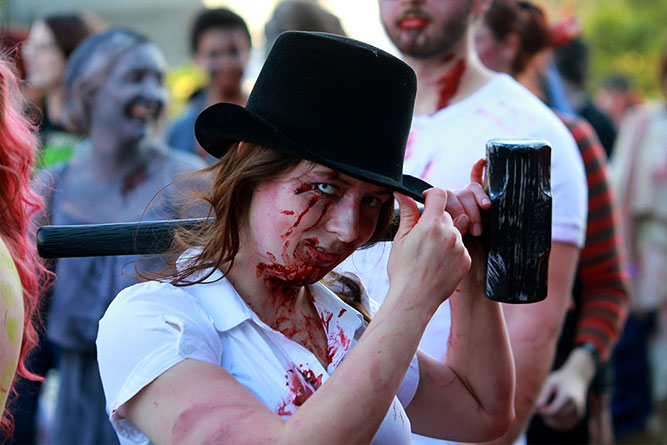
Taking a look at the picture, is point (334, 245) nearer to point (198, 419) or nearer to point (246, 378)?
point (246, 378)

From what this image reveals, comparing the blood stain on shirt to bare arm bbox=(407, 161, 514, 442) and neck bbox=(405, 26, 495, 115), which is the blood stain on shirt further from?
bare arm bbox=(407, 161, 514, 442)

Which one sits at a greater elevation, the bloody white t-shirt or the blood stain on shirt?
the blood stain on shirt

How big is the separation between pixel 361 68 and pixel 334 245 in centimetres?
35

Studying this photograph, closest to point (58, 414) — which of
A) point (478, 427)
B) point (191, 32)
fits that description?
point (478, 427)

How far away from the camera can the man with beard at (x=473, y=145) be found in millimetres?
2459

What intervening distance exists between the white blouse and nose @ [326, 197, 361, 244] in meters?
0.24

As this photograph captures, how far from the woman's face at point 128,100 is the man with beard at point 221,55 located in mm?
1373

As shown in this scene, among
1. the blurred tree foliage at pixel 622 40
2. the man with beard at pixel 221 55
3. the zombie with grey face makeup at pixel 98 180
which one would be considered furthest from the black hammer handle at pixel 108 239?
the blurred tree foliage at pixel 622 40

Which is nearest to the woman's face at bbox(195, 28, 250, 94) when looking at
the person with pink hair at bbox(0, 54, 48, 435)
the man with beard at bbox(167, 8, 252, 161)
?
the man with beard at bbox(167, 8, 252, 161)

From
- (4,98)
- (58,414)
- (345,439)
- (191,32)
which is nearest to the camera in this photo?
(345,439)

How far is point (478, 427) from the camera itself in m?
2.01

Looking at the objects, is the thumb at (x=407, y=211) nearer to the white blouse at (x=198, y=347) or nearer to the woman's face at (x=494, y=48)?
the white blouse at (x=198, y=347)

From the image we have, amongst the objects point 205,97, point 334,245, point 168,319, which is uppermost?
point 334,245

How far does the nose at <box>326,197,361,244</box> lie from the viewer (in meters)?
1.62
